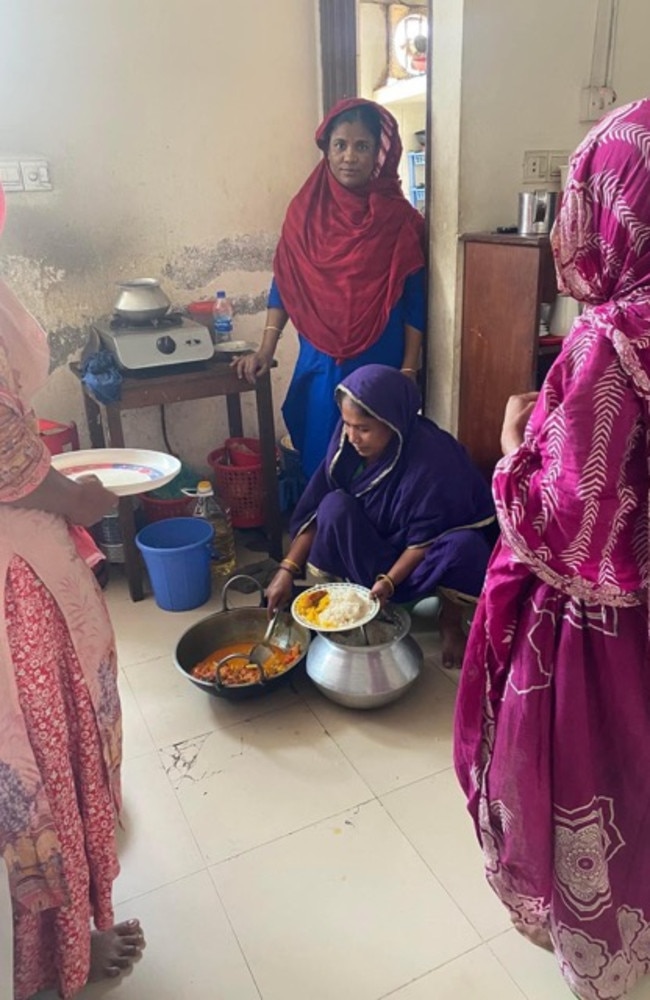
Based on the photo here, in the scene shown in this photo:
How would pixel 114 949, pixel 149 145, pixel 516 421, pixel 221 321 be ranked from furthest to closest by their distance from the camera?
pixel 221 321
pixel 149 145
pixel 114 949
pixel 516 421

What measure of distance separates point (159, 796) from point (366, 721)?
0.51 metres

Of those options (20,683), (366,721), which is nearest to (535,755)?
(20,683)

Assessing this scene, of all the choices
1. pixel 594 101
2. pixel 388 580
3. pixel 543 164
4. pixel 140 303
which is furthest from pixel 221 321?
pixel 594 101

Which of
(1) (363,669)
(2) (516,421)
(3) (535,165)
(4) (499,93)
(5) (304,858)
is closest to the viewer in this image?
(2) (516,421)

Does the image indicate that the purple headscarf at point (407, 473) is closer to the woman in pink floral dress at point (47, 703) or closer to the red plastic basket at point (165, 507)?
the red plastic basket at point (165, 507)

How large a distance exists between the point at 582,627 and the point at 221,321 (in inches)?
81.1

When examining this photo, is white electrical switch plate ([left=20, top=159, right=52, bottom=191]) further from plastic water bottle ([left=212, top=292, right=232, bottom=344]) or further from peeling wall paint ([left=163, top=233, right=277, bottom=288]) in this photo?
plastic water bottle ([left=212, top=292, right=232, bottom=344])

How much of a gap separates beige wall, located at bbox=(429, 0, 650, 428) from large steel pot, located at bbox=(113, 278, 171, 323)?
914 millimetres

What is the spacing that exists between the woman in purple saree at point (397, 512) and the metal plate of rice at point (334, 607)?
5 cm

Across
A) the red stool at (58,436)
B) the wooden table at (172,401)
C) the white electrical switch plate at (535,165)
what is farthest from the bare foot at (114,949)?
the white electrical switch plate at (535,165)

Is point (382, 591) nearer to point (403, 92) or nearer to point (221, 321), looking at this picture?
point (221, 321)

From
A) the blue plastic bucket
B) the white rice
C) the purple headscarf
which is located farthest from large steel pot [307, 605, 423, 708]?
the blue plastic bucket

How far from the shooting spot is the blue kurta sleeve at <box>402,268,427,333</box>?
7.64ft

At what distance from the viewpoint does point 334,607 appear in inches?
71.2
